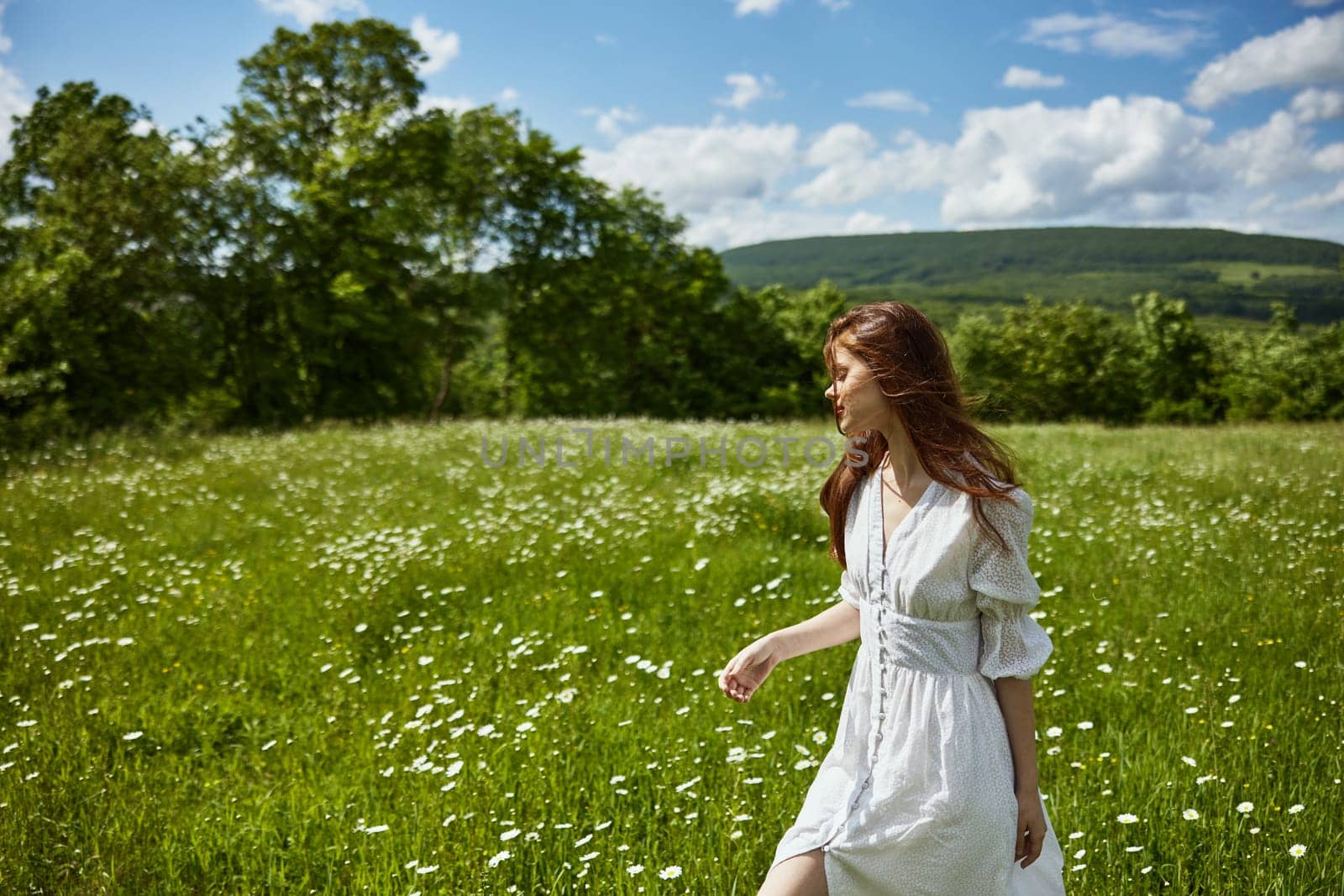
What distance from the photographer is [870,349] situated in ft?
6.80

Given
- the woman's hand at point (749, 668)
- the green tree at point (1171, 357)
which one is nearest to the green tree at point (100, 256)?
the woman's hand at point (749, 668)

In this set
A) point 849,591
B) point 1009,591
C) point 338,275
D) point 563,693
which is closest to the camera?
point 1009,591

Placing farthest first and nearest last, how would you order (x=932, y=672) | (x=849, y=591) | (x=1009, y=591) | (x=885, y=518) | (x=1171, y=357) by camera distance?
(x=1171, y=357) < (x=849, y=591) < (x=885, y=518) < (x=932, y=672) < (x=1009, y=591)

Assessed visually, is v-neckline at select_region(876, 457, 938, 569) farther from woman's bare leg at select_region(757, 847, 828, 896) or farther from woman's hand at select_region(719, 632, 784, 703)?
woman's bare leg at select_region(757, 847, 828, 896)

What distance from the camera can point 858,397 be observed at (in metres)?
2.10

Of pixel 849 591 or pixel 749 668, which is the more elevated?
pixel 849 591

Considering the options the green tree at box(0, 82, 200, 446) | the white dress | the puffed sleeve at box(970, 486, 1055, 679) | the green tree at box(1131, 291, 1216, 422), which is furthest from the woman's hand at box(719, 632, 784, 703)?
the green tree at box(1131, 291, 1216, 422)

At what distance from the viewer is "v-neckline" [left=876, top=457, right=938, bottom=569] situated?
210 centimetres

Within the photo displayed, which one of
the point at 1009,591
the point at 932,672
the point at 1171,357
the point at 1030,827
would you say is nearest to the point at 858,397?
the point at 1009,591

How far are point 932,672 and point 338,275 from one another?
2871 centimetres

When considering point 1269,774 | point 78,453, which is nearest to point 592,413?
point 78,453

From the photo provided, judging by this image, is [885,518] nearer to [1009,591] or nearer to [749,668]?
[1009,591]

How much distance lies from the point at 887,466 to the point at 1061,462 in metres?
12.0

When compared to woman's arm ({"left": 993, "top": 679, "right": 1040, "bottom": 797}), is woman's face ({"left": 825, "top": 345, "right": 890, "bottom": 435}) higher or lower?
higher
